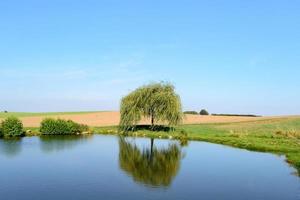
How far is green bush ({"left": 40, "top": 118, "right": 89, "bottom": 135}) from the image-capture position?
5947 cm

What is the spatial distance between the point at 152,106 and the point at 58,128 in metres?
14.4

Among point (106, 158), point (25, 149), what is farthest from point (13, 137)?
point (106, 158)

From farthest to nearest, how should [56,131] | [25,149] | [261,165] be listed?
1. [56,131]
2. [25,149]
3. [261,165]

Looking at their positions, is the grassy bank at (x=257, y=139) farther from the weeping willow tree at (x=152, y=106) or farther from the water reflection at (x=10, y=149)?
the water reflection at (x=10, y=149)

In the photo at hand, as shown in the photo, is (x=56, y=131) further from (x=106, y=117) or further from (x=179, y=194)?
(x=179, y=194)

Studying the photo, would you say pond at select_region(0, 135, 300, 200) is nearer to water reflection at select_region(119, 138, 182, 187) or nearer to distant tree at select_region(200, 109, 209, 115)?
water reflection at select_region(119, 138, 182, 187)

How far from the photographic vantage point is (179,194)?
22.0 metres

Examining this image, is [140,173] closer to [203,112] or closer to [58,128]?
[58,128]

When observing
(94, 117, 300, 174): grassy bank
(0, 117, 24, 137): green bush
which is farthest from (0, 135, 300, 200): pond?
(0, 117, 24, 137): green bush

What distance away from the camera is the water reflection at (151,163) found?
2645 centimetres

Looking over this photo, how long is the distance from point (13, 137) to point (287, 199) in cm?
4171

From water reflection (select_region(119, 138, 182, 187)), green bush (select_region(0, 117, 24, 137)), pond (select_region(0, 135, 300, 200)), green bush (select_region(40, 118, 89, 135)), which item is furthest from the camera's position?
green bush (select_region(40, 118, 89, 135))

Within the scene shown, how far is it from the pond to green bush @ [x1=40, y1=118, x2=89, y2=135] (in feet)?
50.8

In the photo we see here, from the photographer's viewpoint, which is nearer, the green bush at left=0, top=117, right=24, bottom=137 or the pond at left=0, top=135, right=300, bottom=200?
the pond at left=0, top=135, right=300, bottom=200
